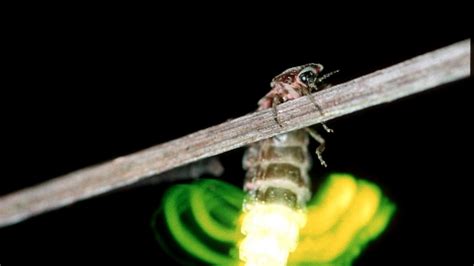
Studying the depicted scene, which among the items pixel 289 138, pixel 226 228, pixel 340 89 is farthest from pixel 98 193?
pixel 340 89

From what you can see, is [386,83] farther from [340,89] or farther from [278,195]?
[278,195]

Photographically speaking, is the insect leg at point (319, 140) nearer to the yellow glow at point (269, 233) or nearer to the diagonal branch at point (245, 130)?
the yellow glow at point (269, 233)

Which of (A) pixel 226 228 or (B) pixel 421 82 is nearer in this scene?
(B) pixel 421 82

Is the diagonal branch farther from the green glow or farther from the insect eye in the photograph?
the insect eye

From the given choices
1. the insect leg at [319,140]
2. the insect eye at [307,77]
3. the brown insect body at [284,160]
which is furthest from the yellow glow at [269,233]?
the insect eye at [307,77]

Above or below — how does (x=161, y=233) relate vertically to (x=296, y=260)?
above

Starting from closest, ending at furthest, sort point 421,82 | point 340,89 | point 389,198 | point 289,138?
point 421,82 → point 340,89 → point 289,138 → point 389,198

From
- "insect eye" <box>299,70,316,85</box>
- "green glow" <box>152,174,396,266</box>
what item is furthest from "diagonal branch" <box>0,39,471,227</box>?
"insect eye" <box>299,70,316,85</box>
